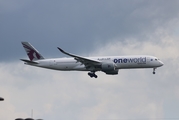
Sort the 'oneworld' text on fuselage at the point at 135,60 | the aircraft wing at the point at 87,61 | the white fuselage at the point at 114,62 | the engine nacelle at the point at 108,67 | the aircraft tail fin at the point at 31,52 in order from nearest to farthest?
the 'oneworld' text on fuselage at the point at 135,60 → the white fuselage at the point at 114,62 → the engine nacelle at the point at 108,67 → the aircraft wing at the point at 87,61 → the aircraft tail fin at the point at 31,52

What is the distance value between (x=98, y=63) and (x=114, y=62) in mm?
3373

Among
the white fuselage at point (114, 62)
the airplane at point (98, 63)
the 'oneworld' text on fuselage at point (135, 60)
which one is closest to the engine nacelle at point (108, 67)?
the airplane at point (98, 63)

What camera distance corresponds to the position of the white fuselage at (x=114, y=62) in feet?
381

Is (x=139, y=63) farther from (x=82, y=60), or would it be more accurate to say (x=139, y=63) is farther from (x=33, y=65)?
(x=33, y=65)

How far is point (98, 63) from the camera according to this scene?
119m

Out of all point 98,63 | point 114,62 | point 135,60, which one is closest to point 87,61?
point 98,63

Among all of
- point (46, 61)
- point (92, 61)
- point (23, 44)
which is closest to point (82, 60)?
point (92, 61)

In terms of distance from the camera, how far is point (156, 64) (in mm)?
118125

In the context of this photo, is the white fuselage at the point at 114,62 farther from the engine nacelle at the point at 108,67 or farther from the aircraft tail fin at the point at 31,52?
the aircraft tail fin at the point at 31,52

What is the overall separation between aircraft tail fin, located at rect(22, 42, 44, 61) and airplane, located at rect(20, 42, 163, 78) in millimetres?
2375

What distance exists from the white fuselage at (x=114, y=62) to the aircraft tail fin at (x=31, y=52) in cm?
270

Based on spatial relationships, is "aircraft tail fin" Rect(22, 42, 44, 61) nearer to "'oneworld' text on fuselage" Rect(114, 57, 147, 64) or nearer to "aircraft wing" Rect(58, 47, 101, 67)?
"aircraft wing" Rect(58, 47, 101, 67)

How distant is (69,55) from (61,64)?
21.5 ft

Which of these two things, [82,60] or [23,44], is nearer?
[82,60]
